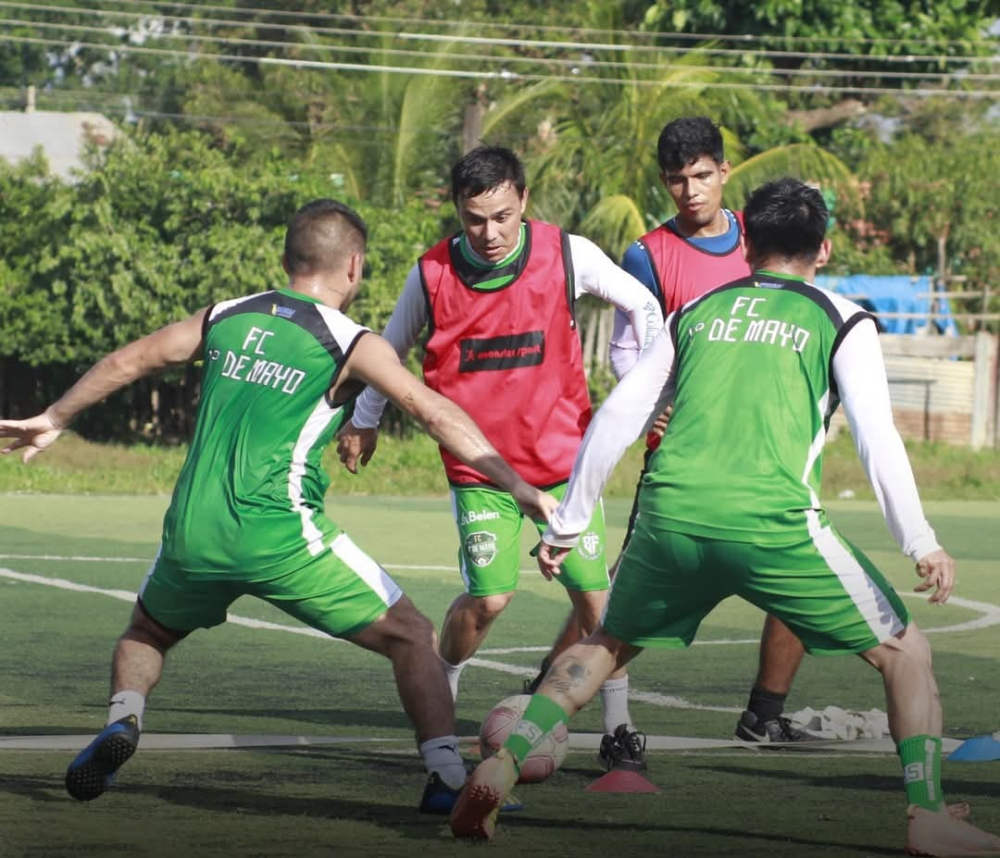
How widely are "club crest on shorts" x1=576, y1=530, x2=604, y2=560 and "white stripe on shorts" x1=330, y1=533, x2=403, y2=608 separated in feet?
4.43

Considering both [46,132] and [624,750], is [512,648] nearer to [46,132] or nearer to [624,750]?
[624,750]

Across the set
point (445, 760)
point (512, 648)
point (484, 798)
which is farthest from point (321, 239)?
point (512, 648)

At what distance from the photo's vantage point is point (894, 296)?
33.7m

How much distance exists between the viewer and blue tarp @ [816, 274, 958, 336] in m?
33.3

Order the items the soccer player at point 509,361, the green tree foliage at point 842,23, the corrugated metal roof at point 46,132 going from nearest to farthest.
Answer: the soccer player at point 509,361 → the green tree foliage at point 842,23 → the corrugated metal roof at point 46,132

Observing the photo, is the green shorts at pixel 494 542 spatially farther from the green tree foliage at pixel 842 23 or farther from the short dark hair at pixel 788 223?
the green tree foliage at pixel 842 23

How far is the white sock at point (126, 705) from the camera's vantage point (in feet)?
20.6

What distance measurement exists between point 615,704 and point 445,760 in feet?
4.17

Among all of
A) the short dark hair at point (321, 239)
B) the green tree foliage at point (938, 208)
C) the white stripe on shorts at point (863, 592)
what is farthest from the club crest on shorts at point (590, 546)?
the green tree foliage at point (938, 208)

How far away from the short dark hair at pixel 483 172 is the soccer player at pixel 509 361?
11mm

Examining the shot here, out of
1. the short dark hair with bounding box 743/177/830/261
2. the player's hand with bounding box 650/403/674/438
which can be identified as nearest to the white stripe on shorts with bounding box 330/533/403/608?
the player's hand with bounding box 650/403/674/438

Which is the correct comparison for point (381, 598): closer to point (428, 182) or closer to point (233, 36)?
point (428, 182)

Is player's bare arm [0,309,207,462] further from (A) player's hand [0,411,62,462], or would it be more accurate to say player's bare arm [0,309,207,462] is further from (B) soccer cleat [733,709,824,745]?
(B) soccer cleat [733,709,824,745]

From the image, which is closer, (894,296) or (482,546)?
(482,546)
